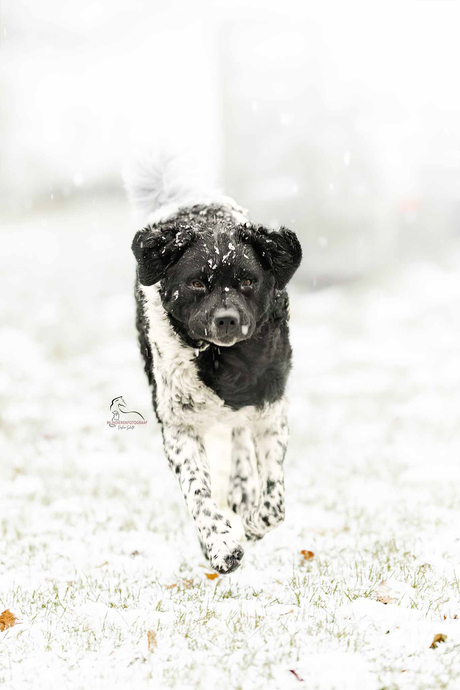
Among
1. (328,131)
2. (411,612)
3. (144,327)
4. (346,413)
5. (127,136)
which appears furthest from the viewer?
(127,136)

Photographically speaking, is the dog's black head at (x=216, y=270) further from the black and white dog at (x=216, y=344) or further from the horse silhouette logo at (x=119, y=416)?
the horse silhouette logo at (x=119, y=416)

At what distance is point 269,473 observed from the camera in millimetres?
4137

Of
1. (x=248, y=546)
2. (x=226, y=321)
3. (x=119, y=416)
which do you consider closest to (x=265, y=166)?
(x=119, y=416)

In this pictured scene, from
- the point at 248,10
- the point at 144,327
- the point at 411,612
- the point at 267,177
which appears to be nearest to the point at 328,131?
the point at 267,177

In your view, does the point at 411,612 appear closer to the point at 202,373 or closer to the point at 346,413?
the point at 202,373

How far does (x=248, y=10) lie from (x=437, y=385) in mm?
11956

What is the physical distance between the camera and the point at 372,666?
2883 millimetres

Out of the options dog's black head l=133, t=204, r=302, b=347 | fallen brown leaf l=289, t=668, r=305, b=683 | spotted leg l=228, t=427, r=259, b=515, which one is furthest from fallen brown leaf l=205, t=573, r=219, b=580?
dog's black head l=133, t=204, r=302, b=347

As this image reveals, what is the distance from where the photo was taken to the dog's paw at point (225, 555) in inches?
135

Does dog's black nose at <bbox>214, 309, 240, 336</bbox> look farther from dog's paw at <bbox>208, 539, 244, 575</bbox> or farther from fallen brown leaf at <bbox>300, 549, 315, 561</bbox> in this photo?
fallen brown leaf at <bbox>300, 549, 315, 561</bbox>

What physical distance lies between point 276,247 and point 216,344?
59cm

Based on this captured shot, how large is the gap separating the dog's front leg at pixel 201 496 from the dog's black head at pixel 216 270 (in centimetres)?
62

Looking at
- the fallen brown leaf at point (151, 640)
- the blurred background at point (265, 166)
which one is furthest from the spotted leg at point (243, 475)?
the blurred background at point (265, 166)

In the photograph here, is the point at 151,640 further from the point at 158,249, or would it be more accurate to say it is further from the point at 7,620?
the point at 158,249
